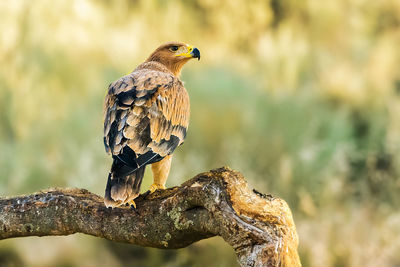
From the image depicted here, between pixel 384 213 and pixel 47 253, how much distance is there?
11.8 feet

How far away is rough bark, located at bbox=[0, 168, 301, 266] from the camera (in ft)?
7.90

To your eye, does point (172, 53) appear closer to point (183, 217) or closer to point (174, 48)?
point (174, 48)

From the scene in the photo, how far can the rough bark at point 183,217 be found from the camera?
241 centimetres

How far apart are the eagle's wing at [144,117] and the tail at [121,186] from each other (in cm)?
4

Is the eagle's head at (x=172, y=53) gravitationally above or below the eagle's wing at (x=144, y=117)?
above

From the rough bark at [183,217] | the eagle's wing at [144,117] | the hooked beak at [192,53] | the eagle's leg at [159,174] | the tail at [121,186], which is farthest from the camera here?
the hooked beak at [192,53]

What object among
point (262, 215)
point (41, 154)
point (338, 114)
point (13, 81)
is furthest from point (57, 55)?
point (262, 215)

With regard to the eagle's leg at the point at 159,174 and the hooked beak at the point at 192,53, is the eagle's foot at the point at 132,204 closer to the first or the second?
the eagle's leg at the point at 159,174

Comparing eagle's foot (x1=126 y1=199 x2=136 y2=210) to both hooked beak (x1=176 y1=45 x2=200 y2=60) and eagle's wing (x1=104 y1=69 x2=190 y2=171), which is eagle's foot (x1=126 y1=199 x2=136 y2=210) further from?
hooked beak (x1=176 y1=45 x2=200 y2=60)

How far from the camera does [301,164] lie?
6.47 meters

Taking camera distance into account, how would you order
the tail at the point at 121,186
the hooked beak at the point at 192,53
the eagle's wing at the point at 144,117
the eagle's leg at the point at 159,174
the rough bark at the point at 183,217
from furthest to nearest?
the hooked beak at the point at 192,53
the eagle's leg at the point at 159,174
the eagle's wing at the point at 144,117
the tail at the point at 121,186
the rough bark at the point at 183,217

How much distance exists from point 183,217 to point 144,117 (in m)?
0.58

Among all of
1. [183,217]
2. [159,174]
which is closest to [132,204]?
[183,217]

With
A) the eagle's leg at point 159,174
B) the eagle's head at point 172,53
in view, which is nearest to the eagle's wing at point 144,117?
the eagle's leg at point 159,174
